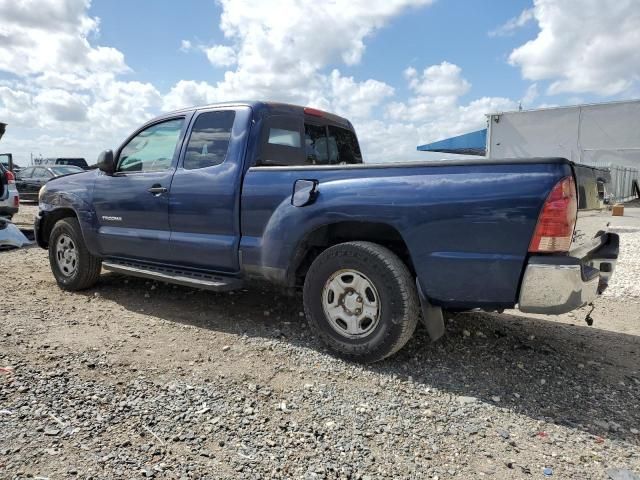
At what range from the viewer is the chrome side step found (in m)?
4.07

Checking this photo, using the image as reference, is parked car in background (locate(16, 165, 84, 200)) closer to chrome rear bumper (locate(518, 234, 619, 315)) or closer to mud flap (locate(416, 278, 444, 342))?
mud flap (locate(416, 278, 444, 342))

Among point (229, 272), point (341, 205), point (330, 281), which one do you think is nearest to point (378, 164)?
point (341, 205)

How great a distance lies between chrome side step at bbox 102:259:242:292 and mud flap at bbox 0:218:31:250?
4403 millimetres

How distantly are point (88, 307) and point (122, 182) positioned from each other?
1304 mm

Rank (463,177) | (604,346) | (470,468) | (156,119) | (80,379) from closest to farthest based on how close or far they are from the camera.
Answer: (470,468) → (463,177) → (80,379) → (604,346) → (156,119)

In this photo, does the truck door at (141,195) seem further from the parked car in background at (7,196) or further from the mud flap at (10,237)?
the parked car in background at (7,196)

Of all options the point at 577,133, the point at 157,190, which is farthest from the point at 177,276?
the point at 577,133

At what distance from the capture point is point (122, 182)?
4953 mm

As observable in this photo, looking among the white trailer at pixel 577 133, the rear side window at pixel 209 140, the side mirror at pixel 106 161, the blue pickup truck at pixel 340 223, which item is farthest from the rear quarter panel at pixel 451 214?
the white trailer at pixel 577 133

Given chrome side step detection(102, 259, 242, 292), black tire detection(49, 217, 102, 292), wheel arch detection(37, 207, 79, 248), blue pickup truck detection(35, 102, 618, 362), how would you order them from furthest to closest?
1. wheel arch detection(37, 207, 79, 248)
2. black tire detection(49, 217, 102, 292)
3. chrome side step detection(102, 259, 242, 292)
4. blue pickup truck detection(35, 102, 618, 362)

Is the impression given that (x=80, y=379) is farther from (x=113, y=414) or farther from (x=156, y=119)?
(x=156, y=119)

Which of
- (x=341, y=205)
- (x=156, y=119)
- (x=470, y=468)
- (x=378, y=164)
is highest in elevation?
(x=156, y=119)

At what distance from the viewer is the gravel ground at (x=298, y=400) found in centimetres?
238

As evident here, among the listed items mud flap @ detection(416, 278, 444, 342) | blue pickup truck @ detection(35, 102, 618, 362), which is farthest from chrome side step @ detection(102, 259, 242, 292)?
mud flap @ detection(416, 278, 444, 342)
